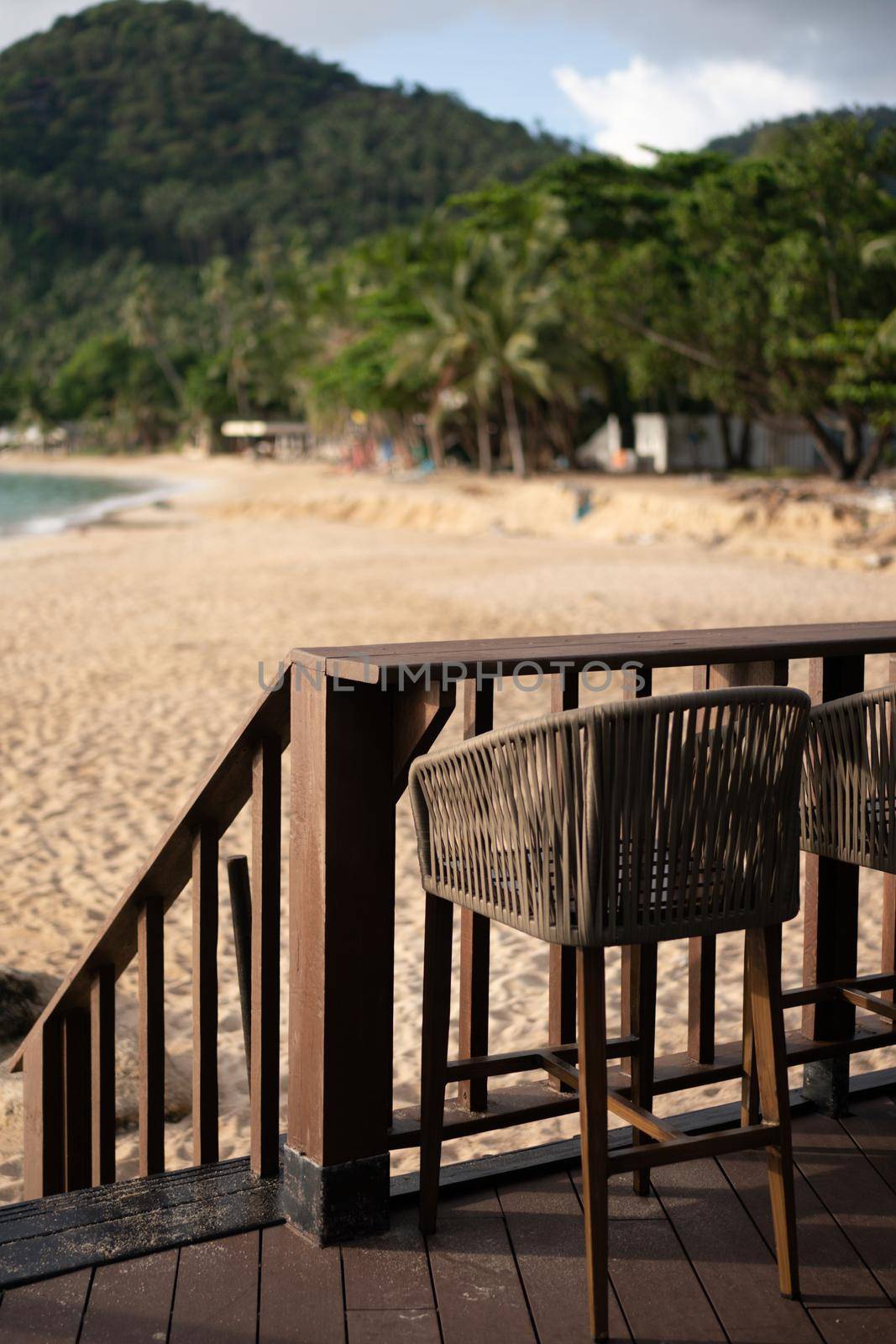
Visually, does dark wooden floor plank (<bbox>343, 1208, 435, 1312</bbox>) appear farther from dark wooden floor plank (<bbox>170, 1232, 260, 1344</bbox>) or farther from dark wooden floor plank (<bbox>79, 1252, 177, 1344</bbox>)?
dark wooden floor plank (<bbox>79, 1252, 177, 1344</bbox>)

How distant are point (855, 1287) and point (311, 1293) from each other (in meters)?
0.85

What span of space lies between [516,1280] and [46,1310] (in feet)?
2.35

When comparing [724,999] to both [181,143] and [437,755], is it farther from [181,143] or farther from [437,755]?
[181,143]

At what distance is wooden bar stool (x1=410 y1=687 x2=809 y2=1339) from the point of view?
1847 mm

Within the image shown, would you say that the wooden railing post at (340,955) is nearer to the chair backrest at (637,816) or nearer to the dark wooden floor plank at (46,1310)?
the chair backrest at (637,816)

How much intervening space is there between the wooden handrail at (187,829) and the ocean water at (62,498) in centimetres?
3248

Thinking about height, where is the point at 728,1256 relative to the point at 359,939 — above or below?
below

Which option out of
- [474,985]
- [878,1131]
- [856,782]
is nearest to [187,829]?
[474,985]

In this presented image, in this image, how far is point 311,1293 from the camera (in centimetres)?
200

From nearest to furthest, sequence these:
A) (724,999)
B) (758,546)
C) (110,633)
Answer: (724,999)
(110,633)
(758,546)

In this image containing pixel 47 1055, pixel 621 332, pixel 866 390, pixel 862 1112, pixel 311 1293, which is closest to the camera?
pixel 311 1293

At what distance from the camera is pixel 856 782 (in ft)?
7.69

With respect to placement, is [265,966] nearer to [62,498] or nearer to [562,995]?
[562,995]

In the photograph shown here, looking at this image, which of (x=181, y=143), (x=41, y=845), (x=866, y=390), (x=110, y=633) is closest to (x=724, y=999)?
(x=41, y=845)
